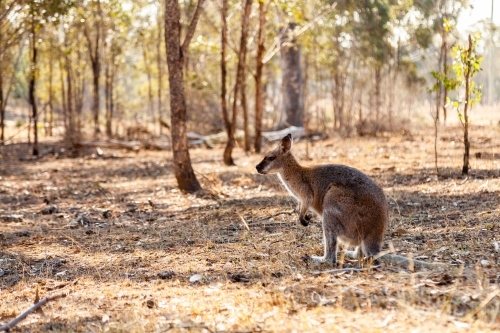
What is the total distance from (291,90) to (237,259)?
2276 centimetres

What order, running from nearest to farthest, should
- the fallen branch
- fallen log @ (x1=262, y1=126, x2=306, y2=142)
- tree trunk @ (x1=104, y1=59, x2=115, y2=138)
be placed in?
1. the fallen branch
2. fallen log @ (x1=262, y1=126, x2=306, y2=142)
3. tree trunk @ (x1=104, y1=59, x2=115, y2=138)

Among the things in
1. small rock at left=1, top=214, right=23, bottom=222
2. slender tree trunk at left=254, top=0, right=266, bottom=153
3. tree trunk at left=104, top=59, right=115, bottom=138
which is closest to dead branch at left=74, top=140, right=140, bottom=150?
tree trunk at left=104, top=59, right=115, bottom=138

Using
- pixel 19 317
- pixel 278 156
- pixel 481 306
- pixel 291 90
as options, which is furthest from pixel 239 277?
pixel 291 90

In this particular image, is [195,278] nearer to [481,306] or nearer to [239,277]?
[239,277]

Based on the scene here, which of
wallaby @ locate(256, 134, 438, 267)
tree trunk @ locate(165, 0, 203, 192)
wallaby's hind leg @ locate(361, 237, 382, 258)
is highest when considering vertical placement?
tree trunk @ locate(165, 0, 203, 192)

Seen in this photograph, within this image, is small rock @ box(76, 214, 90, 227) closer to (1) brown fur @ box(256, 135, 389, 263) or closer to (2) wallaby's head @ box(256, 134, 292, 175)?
(2) wallaby's head @ box(256, 134, 292, 175)

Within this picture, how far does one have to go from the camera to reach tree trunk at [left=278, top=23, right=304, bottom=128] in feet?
94.3

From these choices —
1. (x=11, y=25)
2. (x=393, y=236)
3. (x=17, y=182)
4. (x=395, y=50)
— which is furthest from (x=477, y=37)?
(x=395, y=50)

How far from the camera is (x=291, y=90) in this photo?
29.7 meters

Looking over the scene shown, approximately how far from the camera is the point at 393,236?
8242mm

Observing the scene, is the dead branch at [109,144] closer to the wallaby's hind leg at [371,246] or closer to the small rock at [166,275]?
the small rock at [166,275]

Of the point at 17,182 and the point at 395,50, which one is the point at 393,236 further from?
the point at 395,50

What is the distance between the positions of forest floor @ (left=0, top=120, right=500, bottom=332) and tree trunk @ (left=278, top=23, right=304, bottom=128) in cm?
1384

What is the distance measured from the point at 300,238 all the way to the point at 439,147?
39.7 ft
